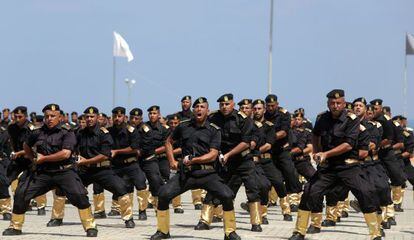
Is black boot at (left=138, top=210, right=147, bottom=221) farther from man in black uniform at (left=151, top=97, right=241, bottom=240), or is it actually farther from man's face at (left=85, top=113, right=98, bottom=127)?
man in black uniform at (left=151, top=97, right=241, bottom=240)

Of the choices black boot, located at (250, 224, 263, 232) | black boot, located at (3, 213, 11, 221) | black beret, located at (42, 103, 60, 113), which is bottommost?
black boot, located at (3, 213, 11, 221)

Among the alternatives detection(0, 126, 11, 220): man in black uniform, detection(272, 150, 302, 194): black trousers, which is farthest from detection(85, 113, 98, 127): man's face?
detection(272, 150, 302, 194): black trousers

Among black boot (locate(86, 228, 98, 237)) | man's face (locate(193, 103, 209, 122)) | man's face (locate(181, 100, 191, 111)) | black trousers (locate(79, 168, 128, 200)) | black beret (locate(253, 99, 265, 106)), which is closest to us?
man's face (locate(193, 103, 209, 122))

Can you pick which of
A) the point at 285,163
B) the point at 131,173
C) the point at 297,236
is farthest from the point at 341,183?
the point at 131,173

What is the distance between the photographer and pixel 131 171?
18875 mm

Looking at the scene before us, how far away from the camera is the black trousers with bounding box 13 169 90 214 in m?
15.1

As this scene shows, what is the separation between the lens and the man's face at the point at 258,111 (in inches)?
701

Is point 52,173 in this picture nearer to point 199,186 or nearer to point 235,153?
point 199,186

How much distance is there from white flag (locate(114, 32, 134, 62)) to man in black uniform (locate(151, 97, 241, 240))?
3180 cm

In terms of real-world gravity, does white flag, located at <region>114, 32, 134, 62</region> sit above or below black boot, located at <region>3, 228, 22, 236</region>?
above

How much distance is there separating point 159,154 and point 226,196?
7.57 meters

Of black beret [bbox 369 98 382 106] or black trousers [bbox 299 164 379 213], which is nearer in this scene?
black trousers [bbox 299 164 379 213]

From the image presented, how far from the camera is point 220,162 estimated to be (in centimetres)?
1501

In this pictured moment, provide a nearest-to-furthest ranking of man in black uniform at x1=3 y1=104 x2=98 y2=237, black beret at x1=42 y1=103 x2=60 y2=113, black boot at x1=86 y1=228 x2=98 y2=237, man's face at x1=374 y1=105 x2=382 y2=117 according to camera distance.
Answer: black boot at x1=86 y1=228 x2=98 y2=237
man in black uniform at x1=3 y1=104 x2=98 y2=237
black beret at x1=42 y1=103 x2=60 y2=113
man's face at x1=374 y1=105 x2=382 y2=117
